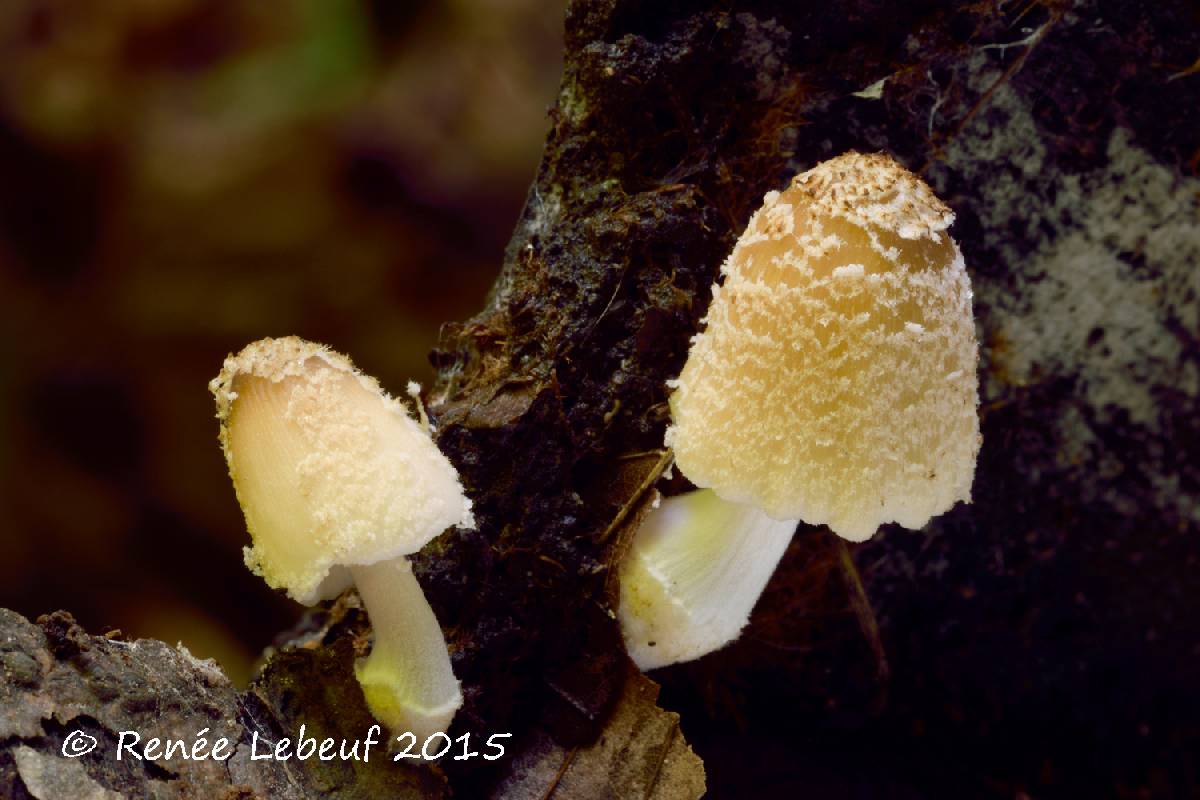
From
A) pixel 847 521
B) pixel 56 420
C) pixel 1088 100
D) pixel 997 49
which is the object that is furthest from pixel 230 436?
pixel 56 420

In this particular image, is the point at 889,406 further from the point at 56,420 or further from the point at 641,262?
the point at 56,420

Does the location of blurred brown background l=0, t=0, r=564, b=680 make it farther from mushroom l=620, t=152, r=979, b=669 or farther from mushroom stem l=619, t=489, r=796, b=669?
mushroom l=620, t=152, r=979, b=669

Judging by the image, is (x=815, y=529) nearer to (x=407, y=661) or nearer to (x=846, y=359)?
(x=846, y=359)

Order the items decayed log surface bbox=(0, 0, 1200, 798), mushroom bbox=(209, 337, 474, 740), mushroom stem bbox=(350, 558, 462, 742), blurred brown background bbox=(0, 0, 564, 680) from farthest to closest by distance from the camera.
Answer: blurred brown background bbox=(0, 0, 564, 680)
decayed log surface bbox=(0, 0, 1200, 798)
mushroom stem bbox=(350, 558, 462, 742)
mushroom bbox=(209, 337, 474, 740)

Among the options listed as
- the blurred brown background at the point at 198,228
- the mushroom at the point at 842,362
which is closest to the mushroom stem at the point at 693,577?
the mushroom at the point at 842,362

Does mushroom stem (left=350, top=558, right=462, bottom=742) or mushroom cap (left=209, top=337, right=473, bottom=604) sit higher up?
mushroom cap (left=209, top=337, right=473, bottom=604)

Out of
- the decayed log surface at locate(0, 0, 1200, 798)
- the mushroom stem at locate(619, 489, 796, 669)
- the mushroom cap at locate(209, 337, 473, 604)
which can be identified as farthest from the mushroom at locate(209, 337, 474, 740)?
the mushroom stem at locate(619, 489, 796, 669)
